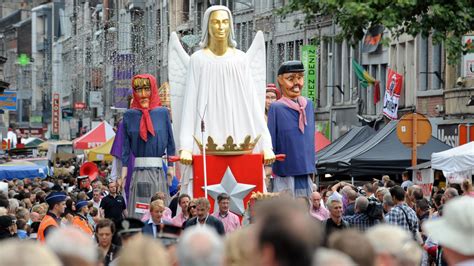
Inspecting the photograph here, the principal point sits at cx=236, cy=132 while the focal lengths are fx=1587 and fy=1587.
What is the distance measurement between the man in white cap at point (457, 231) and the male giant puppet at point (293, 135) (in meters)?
9.66

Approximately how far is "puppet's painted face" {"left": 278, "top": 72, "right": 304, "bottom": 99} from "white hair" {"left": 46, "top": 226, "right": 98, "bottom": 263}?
10903mm

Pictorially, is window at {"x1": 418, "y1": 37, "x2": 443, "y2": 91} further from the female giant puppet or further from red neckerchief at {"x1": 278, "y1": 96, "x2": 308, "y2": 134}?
red neckerchief at {"x1": 278, "y1": 96, "x2": 308, "y2": 134}

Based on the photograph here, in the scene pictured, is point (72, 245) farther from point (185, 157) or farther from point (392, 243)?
point (185, 157)

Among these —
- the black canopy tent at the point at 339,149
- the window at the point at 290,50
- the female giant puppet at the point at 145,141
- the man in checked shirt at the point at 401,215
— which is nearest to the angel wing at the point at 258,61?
the female giant puppet at the point at 145,141

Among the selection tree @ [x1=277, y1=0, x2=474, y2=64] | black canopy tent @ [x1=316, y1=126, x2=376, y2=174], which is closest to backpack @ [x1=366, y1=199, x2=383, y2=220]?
tree @ [x1=277, y1=0, x2=474, y2=64]

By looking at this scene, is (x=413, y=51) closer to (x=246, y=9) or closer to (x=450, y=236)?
(x=246, y=9)

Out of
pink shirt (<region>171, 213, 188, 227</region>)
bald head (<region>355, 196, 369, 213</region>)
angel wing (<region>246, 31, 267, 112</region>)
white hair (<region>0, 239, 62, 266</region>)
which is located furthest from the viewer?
angel wing (<region>246, 31, 267, 112</region>)

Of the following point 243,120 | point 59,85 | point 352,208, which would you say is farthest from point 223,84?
point 59,85

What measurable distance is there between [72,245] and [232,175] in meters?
10.6

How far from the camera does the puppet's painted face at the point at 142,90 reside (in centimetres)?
1983

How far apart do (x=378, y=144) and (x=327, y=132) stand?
890 inches

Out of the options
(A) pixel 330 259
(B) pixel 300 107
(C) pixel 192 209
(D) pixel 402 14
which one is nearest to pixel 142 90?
(B) pixel 300 107

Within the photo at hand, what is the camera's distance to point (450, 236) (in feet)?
27.9

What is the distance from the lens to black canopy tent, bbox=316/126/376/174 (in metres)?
32.3
